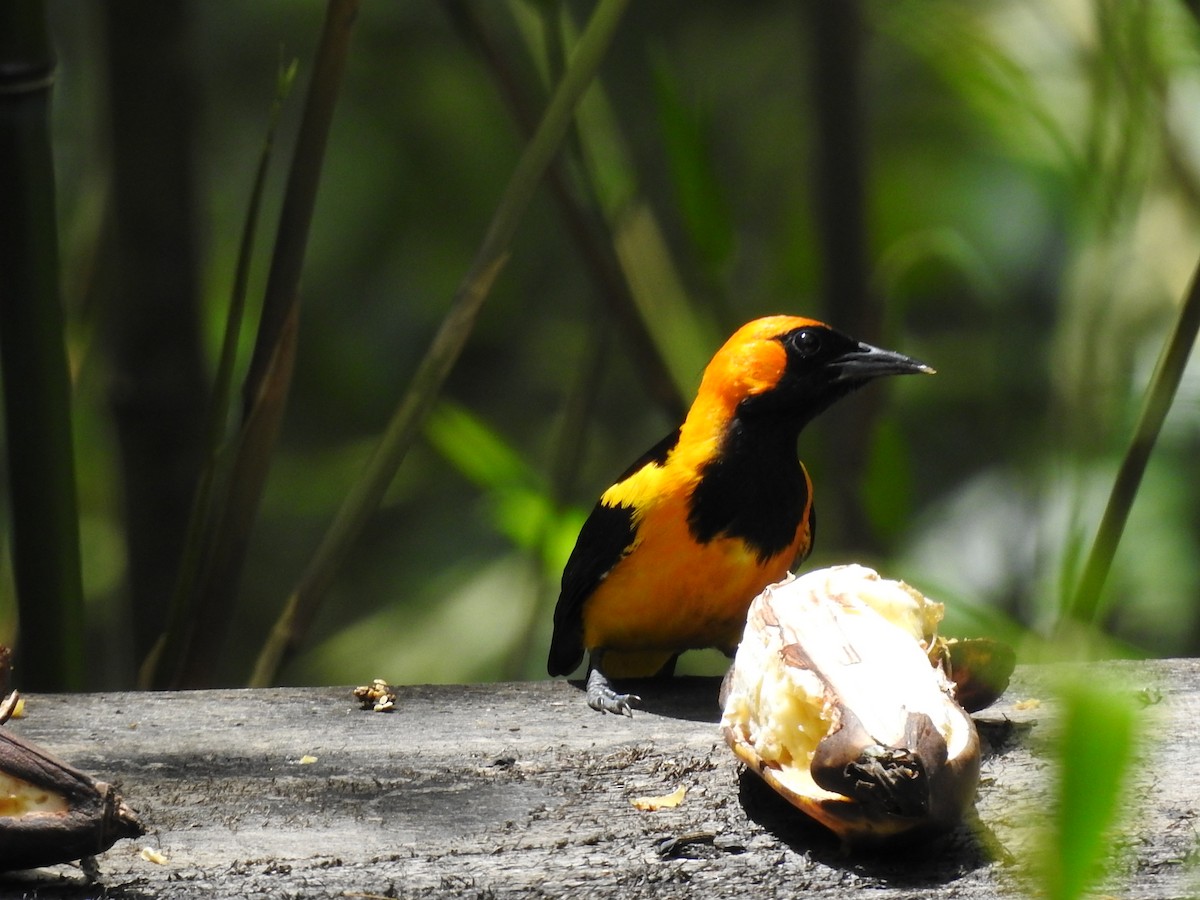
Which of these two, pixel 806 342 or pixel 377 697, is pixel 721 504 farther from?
pixel 377 697

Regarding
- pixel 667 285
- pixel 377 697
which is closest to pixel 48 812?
pixel 377 697

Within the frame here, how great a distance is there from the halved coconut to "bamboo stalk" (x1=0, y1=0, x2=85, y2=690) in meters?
0.91

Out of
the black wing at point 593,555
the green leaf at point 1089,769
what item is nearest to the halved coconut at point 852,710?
the black wing at point 593,555

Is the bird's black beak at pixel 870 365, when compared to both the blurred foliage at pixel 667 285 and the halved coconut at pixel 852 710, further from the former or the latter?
the halved coconut at pixel 852 710

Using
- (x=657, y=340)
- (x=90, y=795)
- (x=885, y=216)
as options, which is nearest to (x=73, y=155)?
(x=885, y=216)

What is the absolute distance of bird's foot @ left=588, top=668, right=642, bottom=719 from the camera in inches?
69.4

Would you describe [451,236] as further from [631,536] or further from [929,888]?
[929,888]

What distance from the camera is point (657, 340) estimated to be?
7.63 feet

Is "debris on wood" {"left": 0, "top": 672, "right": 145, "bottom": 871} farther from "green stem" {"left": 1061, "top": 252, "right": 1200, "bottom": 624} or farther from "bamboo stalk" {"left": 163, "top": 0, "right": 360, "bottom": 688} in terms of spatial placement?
"green stem" {"left": 1061, "top": 252, "right": 1200, "bottom": 624}

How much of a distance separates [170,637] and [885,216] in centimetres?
240

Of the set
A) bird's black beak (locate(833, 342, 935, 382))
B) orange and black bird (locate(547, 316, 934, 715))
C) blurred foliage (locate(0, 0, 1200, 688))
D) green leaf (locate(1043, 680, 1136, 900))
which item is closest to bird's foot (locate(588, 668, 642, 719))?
orange and black bird (locate(547, 316, 934, 715))

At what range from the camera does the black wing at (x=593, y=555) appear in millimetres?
2094

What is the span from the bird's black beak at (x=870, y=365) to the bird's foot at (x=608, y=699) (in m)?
0.60

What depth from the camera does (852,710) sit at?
127cm
